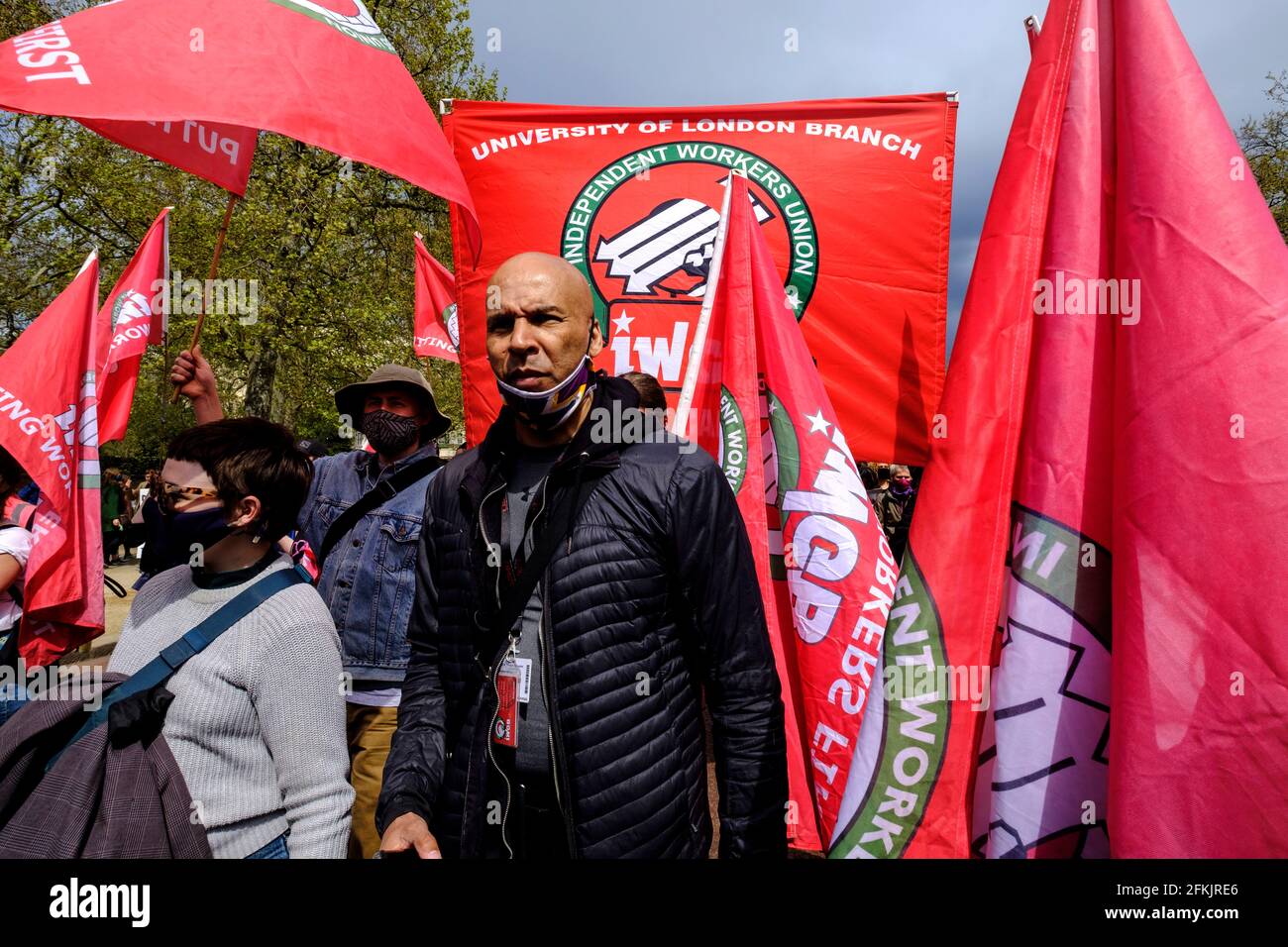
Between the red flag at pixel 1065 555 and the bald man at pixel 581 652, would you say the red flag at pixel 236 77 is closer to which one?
the bald man at pixel 581 652

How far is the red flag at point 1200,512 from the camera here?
1341 millimetres

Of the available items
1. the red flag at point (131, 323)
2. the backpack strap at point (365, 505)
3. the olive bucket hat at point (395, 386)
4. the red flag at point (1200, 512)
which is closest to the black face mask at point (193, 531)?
the backpack strap at point (365, 505)

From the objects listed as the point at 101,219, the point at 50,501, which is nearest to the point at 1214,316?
the point at 50,501

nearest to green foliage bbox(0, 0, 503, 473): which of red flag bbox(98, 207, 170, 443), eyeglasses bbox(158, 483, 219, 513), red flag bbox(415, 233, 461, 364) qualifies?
red flag bbox(415, 233, 461, 364)

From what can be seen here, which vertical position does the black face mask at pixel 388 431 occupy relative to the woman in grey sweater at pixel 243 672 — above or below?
above

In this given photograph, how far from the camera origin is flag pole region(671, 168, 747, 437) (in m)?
3.23

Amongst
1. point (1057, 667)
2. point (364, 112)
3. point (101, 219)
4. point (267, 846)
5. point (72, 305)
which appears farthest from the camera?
point (101, 219)

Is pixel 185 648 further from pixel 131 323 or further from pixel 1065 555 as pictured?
pixel 131 323

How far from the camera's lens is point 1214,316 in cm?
142

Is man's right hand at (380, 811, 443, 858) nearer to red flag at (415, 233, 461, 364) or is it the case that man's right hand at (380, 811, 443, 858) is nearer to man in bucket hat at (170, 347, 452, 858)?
man in bucket hat at (170, 347, 452, 858)

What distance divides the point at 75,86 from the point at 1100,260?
2440 millimetres

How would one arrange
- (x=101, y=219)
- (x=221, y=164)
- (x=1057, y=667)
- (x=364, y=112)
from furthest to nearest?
(x=101, y=219) < (x=221, y=164) < (x=364, y=112) < (x=1057, y=667)
